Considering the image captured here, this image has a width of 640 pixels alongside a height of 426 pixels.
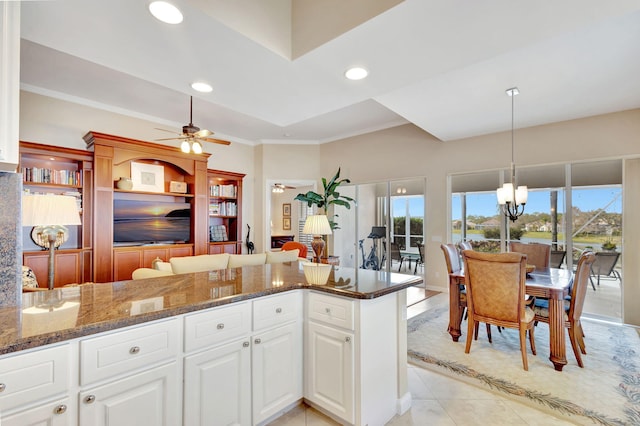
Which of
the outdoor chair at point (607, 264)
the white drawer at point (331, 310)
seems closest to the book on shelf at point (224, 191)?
the white drawer at point (331, 310)

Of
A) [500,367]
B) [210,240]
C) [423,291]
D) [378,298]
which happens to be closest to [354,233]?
[423,291]

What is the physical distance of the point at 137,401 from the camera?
1.39 meters

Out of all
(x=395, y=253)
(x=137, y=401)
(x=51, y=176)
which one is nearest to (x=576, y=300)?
(x=137, y=401)

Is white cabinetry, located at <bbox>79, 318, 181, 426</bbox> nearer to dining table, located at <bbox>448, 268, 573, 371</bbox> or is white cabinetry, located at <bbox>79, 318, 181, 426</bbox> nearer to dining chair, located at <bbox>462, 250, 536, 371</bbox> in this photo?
dining chair, located at <bbox>462, 250, 536, 371</bbox>

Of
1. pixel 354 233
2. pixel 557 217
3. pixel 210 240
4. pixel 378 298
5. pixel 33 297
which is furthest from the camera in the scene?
pixel 354 233

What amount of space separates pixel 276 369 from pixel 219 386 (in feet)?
1.31

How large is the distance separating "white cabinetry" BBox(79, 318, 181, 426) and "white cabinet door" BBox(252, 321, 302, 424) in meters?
0.48

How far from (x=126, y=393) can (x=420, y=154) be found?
18.4 ft

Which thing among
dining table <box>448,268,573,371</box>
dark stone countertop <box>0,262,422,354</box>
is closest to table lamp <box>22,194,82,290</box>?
dark stone countertop <box>0,262,422,354</box>

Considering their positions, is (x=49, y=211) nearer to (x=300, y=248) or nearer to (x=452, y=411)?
(x=452, y=411)

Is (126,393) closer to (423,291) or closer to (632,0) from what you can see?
(632,0)

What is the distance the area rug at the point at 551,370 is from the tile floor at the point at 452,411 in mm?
115

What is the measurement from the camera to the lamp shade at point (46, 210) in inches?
78.7

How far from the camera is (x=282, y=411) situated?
2.03 meters
